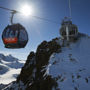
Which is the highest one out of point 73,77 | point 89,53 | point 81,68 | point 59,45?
point 59,45

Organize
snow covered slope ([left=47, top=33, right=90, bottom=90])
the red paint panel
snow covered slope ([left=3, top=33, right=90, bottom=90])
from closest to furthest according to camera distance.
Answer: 1. the red paint panel
2. snow covered slope ([left=47, top=33, right=90, bottom=90])
3. snow covered slope ([left=3, top=33, right=90, bottom=90])

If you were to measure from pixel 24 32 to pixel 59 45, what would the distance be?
18.2 m

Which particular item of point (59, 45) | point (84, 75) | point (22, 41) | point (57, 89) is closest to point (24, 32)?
point (22, 41)

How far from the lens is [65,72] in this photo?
1551 cm

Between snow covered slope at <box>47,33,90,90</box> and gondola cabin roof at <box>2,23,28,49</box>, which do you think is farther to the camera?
snow covered slope at <box>47,33,90,90</box>

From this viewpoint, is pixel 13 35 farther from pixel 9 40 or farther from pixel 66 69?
pixel 66 69

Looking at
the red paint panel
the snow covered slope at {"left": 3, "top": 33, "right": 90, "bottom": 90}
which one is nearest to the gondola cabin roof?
the red paint panel

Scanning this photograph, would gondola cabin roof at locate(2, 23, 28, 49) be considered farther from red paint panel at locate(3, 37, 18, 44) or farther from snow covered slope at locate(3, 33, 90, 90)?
snow covered slope at locate(3, 33, 90, 90)

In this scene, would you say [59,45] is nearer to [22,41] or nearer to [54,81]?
[54,81]

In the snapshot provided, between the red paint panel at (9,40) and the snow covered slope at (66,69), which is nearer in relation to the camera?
the red paint panel at (9,40)

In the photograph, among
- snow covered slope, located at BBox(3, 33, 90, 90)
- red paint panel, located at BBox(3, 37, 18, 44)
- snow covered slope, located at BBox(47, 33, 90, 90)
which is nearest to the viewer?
red paint panel, located at BBox(3, 37, 18, 44)

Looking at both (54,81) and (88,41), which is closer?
(54,81)

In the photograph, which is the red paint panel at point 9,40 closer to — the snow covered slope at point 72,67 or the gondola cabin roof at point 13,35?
the gondola cabin roof at point 13,35

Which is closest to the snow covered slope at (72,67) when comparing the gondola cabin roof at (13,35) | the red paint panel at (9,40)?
the gondola cabin roof at (13,35)
